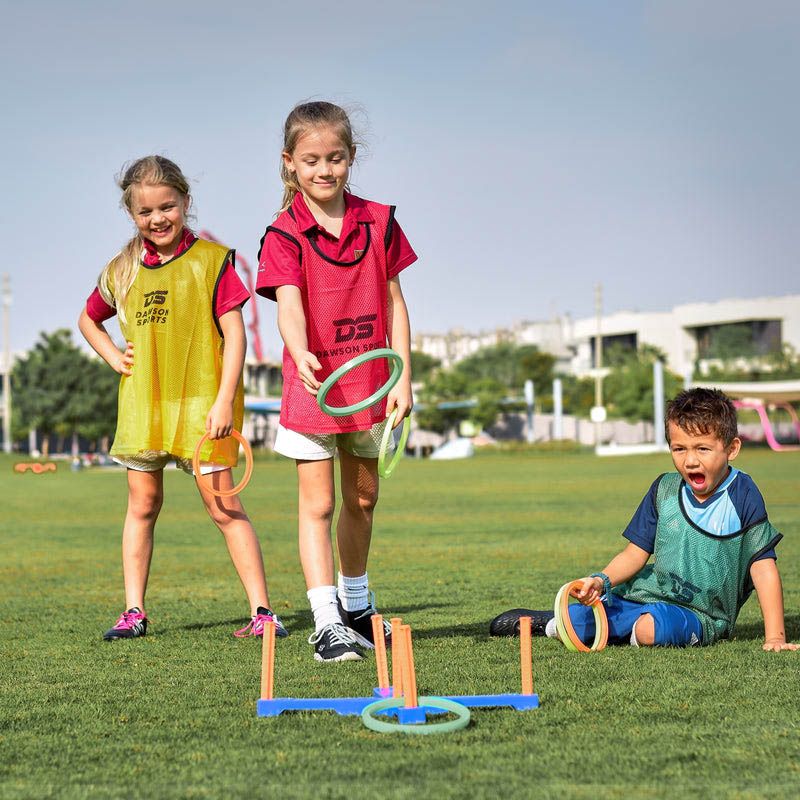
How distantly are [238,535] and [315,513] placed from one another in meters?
0.76

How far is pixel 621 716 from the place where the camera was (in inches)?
123

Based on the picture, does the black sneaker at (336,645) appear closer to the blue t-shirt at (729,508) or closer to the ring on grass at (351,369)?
the ring on grass at (351,369)

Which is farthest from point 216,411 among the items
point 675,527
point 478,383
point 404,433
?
point 478,383

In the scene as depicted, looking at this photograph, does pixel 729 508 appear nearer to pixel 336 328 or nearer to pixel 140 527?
pixel 336 328

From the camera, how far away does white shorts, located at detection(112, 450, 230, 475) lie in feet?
17.0

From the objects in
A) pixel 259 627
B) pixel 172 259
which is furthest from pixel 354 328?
pixel 259 627

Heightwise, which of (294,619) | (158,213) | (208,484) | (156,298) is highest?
(158,213)

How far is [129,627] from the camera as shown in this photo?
499cm

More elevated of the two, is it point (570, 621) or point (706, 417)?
point (706, 417)

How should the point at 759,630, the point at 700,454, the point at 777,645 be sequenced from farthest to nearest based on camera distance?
the point at 759,630 → the point at 700,454 → the point at 777,645

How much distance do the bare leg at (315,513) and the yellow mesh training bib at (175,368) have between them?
2.03 feet

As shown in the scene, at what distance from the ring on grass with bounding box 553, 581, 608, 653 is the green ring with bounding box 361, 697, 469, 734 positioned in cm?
115

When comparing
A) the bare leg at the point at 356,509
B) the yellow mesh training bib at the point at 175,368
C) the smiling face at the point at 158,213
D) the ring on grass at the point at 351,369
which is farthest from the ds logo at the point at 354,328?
the smiling face at the point at 158,213

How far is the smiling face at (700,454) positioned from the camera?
428cm
